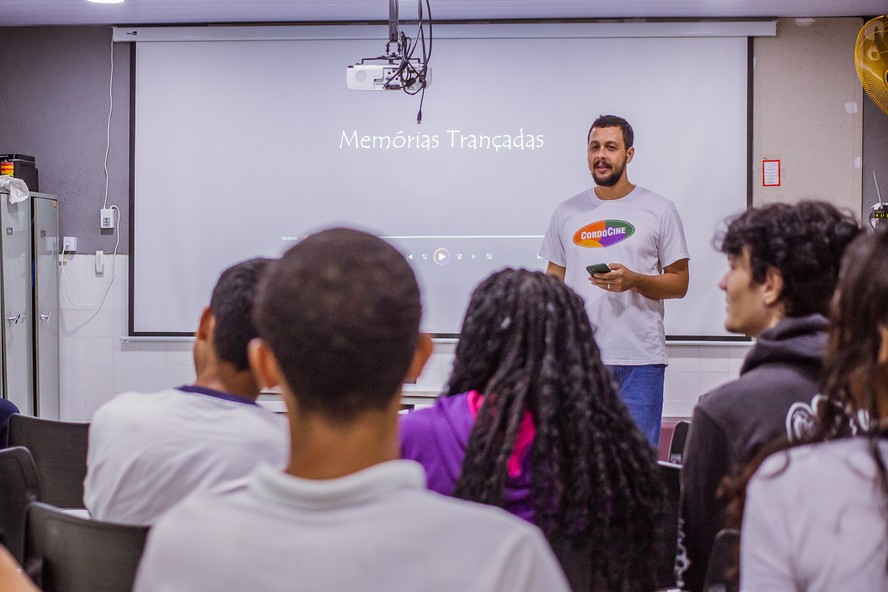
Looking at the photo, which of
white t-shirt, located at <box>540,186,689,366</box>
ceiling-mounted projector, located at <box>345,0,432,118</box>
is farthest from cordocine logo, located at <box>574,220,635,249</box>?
ceiling-mounted projector, located at <box>345,0,432,118</box>

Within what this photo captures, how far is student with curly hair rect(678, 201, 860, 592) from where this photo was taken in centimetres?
140

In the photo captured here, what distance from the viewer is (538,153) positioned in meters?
4.86

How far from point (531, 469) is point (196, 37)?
4.33 meters

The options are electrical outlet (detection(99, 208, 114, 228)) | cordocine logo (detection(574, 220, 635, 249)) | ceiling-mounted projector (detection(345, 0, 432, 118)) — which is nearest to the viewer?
cordocine logo (detection(574, 220, 635, 249))

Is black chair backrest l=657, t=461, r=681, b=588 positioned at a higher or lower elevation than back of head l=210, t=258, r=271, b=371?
lower

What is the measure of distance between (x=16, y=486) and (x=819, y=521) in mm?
1720

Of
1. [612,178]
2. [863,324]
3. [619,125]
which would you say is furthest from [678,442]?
[863,324]

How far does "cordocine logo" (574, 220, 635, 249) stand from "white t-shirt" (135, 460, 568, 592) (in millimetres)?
2915

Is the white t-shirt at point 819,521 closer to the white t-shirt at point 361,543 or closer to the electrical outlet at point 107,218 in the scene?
the white t-shirt at point 361,543

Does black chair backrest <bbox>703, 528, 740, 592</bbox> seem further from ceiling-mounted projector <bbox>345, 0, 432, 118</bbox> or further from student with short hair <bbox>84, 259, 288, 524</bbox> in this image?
ceiling-mounted projector <bbox>345, 0, 432, 118</bbox>

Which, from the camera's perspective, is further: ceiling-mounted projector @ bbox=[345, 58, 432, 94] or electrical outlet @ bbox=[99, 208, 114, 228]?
electrical outlet @ bbox=[99, 208, 114, 228]

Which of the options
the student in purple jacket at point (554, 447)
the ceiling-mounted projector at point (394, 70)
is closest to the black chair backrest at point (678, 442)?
the student in purple jacket at point (554, 447)

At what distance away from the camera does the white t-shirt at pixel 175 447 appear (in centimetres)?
138

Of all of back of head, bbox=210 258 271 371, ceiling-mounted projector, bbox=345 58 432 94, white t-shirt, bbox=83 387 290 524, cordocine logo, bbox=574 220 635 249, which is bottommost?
white t-shirt, bbox=83 387 290 524
